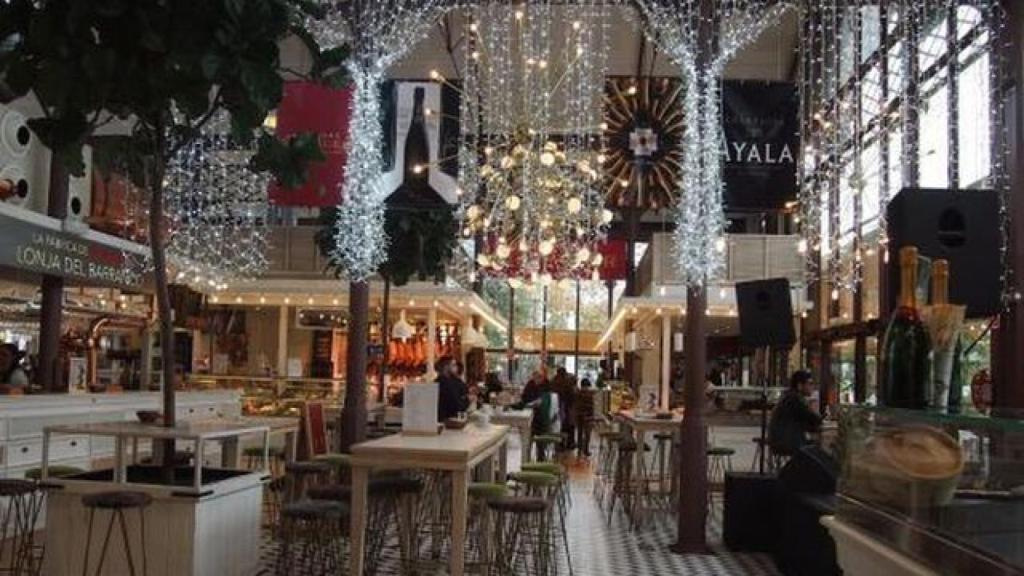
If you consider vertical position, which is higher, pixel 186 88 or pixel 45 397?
pixel 186 88

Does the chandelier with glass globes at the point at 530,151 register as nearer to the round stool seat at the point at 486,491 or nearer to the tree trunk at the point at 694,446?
the tree trunk at the point at 694,446

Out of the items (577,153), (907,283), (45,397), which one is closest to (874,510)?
(907,283)

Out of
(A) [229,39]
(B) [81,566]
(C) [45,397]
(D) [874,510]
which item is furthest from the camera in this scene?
(C) [45,397]

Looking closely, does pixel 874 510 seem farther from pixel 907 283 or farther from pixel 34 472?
pixel 34 472

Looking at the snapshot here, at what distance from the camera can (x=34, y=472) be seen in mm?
6676

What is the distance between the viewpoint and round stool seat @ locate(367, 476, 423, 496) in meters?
6.39

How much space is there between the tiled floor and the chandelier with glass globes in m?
3.49

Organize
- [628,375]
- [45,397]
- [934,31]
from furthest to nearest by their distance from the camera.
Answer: [628,375], [934,31], [45,397]

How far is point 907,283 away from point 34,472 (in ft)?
18.7

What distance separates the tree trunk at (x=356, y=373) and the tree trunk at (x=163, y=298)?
3.26 m

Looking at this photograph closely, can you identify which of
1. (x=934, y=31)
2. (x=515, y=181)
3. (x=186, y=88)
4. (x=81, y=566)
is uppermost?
(x=934, y=31)

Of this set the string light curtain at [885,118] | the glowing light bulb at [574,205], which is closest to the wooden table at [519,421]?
the glowing light bulb at [574,205]

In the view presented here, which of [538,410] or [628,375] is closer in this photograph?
[538,410]

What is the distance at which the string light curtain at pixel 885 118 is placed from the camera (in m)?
10.6
